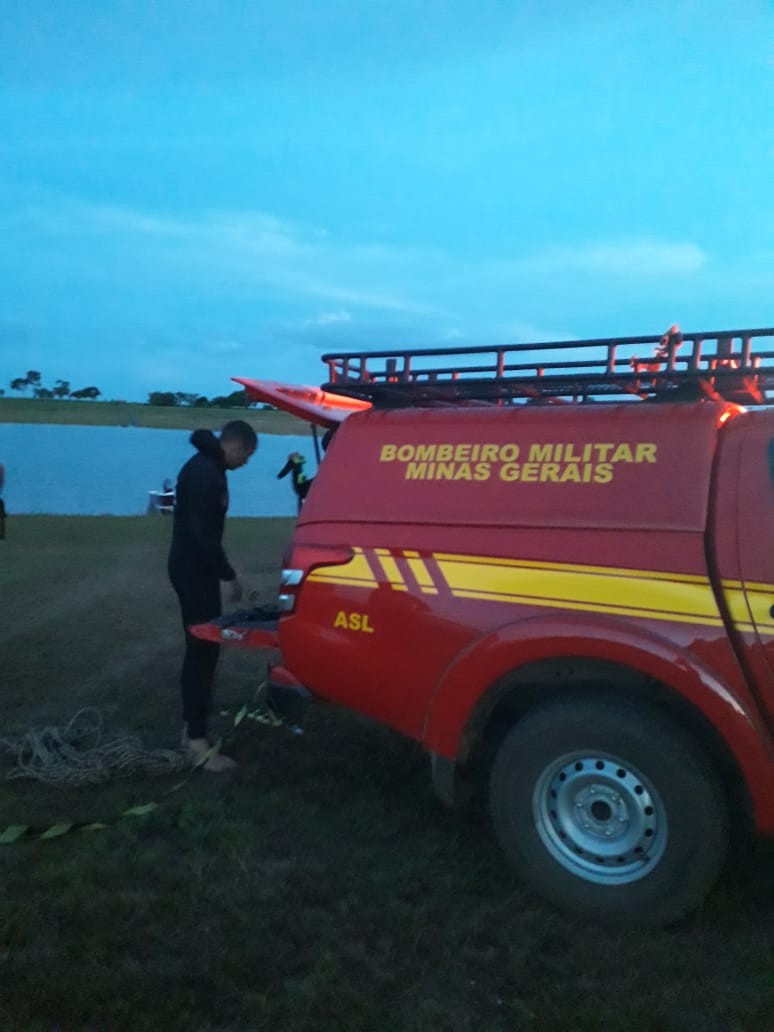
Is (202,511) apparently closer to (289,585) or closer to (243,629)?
(243,629)

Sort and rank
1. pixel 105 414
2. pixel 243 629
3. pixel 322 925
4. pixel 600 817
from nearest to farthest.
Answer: pixel 322 925, pixel 600 817, pixel 243 629, pixel 105 414

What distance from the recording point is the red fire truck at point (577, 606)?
338 cm

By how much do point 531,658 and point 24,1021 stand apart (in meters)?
2.15

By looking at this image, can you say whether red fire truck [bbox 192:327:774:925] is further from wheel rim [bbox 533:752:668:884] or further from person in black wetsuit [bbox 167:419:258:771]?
person in black wetsuit [bbox 167:419:258:771]

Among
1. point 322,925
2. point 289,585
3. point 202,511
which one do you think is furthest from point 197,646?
point 322,925

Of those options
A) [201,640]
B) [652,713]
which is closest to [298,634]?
[201,640]

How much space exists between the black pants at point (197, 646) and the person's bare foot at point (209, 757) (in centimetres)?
4

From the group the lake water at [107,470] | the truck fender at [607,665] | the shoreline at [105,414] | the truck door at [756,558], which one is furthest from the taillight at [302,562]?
the shoreline at [105,414]

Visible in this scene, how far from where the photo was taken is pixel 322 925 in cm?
352

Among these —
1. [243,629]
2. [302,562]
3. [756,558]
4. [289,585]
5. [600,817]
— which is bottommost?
[600,817]

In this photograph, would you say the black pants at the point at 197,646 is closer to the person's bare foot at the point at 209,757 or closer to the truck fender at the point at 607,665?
the person's bare foot at the point at 209,757

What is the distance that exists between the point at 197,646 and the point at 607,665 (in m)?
2.55

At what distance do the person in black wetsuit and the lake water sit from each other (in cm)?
1155

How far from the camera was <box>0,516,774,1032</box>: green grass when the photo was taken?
3004 mm
